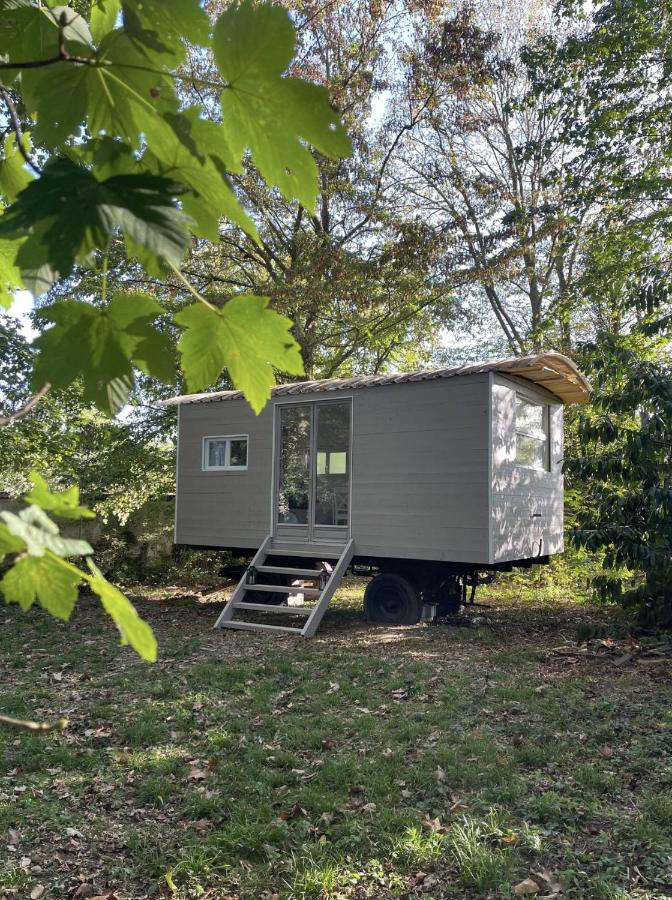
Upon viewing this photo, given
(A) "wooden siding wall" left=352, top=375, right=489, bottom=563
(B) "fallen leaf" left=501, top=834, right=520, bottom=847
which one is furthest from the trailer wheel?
(B) "fallen leaf" left=501, top=834, right=520, bottom=847

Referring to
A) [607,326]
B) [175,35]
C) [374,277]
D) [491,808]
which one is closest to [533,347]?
[607,326]

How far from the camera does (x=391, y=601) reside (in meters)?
9.08

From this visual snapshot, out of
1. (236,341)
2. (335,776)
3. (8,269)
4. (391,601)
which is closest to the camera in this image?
(236,341)

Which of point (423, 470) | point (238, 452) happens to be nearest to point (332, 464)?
point (423, 470)

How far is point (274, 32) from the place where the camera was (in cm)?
58

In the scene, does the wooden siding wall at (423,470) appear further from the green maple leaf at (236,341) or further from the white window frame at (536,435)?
the green maple leaf at (236,341)

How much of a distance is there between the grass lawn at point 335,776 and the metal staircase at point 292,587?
118 cm

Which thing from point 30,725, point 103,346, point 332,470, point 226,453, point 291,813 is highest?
point 226,453

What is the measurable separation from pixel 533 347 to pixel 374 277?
4.54 metres

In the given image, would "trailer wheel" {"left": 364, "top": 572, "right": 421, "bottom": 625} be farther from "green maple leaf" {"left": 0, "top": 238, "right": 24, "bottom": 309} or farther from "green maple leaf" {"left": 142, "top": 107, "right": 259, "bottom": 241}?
"green maple leaf" {"left": 142, "top": 107, "right": 259, "bottom": 241}

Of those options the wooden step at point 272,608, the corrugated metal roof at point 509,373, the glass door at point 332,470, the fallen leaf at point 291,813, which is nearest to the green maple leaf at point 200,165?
the fallen leaf at point 291,813

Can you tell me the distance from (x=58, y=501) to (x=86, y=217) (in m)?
0.20

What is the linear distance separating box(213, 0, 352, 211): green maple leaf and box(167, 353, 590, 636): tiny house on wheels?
766cm

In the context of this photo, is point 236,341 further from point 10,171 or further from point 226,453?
point 226,453
